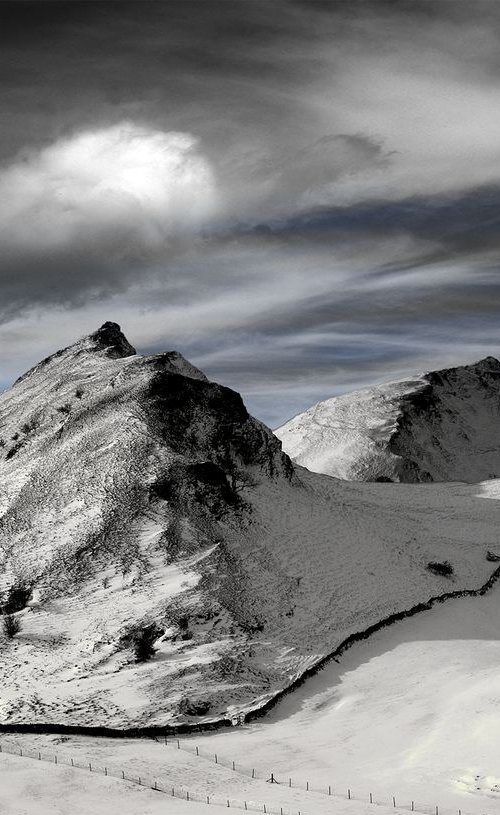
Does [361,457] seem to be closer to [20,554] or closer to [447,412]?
[447,412]

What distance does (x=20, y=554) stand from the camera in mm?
70938

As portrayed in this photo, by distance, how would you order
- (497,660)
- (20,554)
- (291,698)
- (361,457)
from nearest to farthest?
(291,698), (497,660), (20,554), (361,457)

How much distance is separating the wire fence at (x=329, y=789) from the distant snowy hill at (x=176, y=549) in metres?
6.36

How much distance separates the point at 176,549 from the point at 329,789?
33.6 m

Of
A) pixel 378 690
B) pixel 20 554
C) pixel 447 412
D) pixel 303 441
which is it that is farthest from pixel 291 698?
pixel 447 412

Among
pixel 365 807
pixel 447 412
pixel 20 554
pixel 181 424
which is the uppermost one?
pixel 447 412

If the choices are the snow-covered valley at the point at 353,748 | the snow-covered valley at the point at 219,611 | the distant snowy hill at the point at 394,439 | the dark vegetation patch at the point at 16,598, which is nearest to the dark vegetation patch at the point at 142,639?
the snow-covered valley at the point at 219,611

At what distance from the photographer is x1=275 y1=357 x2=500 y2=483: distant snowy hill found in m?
163

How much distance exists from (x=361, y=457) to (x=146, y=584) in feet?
336

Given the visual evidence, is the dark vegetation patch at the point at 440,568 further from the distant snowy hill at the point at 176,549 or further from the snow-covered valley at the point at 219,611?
the distant snowy hill at the point at 176,549

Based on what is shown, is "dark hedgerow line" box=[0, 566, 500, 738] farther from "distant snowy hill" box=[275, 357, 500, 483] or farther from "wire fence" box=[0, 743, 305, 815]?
"distant snowy hill" box=[275, 357, 500, 483]

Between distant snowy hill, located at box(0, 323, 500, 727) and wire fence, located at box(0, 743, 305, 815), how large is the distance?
19.1 feet

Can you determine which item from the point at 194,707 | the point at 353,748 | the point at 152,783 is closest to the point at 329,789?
the point at 353,748

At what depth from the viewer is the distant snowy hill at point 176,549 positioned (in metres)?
55.4
